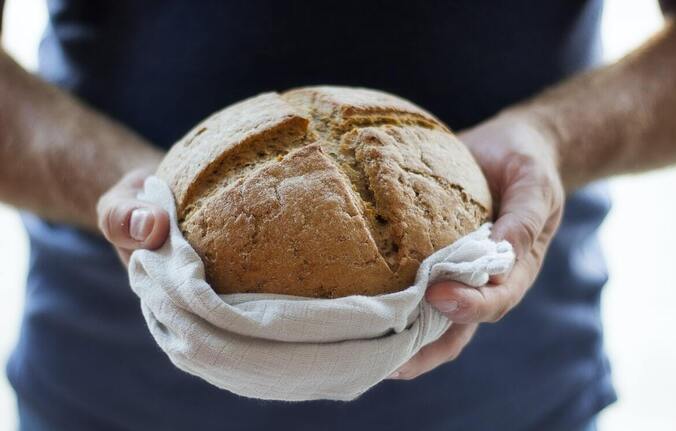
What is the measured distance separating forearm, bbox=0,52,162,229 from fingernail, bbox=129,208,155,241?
0.44m

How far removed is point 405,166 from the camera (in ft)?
3.73

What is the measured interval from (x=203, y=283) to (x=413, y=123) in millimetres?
467

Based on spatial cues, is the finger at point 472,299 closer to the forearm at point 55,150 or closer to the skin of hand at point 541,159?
the skin of hand at point 541,159

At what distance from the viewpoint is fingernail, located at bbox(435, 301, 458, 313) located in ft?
3.50

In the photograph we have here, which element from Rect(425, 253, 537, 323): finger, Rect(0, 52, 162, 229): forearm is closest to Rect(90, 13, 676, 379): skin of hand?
Rect(425, 253, 537, 323): finger

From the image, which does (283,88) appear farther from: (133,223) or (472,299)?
(472,299)

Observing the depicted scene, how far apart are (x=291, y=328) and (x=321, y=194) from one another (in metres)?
0.20

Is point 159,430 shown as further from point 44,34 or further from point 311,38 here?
point 44,34

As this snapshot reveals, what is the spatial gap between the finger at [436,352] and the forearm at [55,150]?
2.39ft

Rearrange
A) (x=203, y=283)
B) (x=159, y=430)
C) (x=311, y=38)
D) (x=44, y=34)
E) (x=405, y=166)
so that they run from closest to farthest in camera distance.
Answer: (x=203, y=283), (x=405, y=166), (x=311, y=38), (x=159, y=430), (x=44, y=34)

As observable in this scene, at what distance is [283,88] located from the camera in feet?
5.25

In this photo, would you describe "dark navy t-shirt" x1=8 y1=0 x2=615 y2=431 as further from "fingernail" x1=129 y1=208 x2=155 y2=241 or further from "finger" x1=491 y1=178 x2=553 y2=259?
"fingernail" x1=129 y1=208 x2=155 y2=241

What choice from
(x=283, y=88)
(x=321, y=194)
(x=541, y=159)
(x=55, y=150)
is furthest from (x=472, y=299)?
(x=55, y=150)

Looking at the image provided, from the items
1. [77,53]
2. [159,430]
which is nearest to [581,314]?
[159,430]
